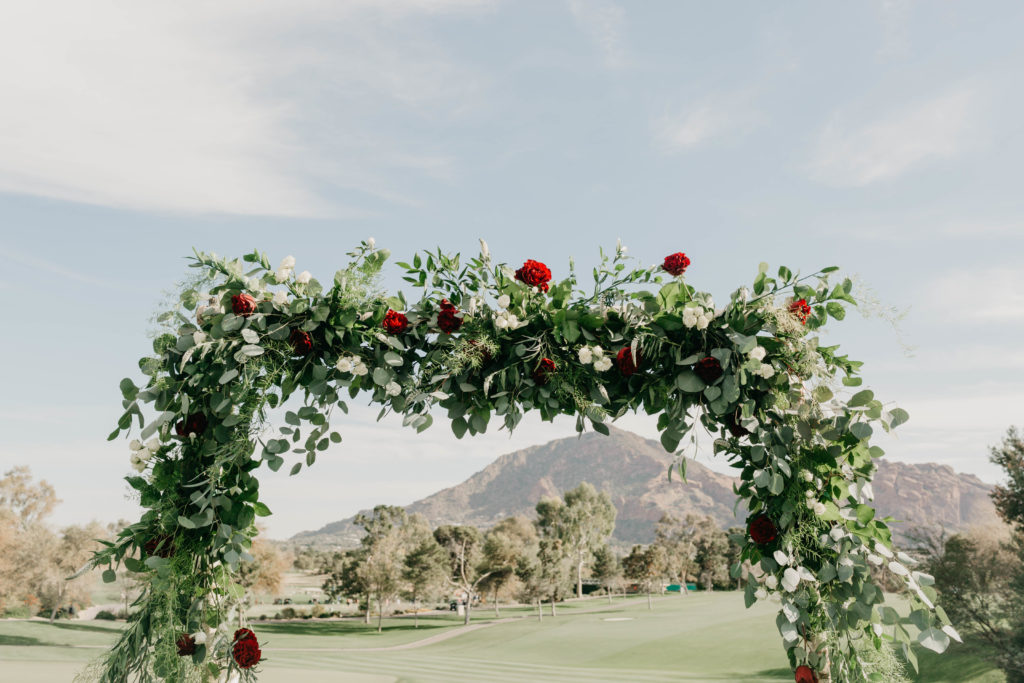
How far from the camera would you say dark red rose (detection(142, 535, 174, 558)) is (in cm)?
280

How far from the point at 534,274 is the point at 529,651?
2211 cm

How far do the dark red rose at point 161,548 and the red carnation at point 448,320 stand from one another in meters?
1.57

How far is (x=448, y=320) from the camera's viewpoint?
2965 mm

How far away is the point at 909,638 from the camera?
2.63m

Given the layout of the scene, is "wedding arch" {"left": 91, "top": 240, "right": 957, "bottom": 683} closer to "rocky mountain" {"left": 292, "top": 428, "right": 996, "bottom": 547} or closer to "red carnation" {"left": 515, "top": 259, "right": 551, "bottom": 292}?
"red carnation" {"left": 515, "top": 259, "right": 551, "bottom": 292}

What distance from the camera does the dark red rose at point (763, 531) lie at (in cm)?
280

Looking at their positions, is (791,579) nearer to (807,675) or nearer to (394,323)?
(807,675)

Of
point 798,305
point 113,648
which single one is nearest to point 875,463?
point 798,305

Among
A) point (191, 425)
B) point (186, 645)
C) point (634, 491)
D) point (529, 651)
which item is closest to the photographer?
point (186, 645)

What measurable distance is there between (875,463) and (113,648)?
3510 millimetres

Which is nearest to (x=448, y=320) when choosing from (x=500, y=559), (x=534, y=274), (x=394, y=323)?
(x=394, y=323)

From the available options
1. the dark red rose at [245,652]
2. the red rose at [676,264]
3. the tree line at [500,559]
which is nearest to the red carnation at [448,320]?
the red rose at [676,264]

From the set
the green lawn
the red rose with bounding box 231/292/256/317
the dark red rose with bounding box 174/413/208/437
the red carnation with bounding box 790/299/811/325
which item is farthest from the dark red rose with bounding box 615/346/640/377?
the green lawn

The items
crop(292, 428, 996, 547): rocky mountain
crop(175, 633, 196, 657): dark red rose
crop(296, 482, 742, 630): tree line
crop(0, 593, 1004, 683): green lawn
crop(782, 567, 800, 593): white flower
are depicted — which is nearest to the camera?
crop(782, 567, 800, 593): white flower
